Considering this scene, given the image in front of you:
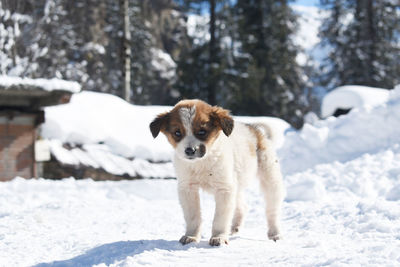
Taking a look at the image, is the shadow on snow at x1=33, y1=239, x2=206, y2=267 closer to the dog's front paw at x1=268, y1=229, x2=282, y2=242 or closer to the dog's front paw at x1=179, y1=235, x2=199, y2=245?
the dog's front paw at x1=179, y1=235, x2=199, y2=245

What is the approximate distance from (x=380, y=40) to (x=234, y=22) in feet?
28.3

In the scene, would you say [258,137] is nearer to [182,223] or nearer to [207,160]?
[207,160]

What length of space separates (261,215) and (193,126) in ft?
11.6

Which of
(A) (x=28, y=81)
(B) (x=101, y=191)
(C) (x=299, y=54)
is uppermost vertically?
(C) (x=299, y=54)

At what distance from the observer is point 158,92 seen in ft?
104

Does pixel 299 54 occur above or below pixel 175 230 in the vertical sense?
above

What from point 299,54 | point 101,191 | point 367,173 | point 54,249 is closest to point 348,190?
point 367,173

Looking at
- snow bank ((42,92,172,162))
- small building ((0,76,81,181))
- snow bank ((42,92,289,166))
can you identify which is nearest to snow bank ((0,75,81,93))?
small building ((0,76,81,181))

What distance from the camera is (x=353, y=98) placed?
47.5 feet

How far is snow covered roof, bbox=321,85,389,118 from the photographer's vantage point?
14086mm

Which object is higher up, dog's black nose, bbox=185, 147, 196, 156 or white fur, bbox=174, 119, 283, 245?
dog's black nose, bbox=185, 147, 196, 156

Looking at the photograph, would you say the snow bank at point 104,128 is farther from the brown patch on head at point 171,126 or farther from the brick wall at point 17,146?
the brown patch on head at point 171,126

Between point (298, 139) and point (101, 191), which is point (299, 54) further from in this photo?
point (101, 191)

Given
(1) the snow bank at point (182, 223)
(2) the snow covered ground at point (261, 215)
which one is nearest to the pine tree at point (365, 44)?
(2) the snow covered ground at point (261, 215)
